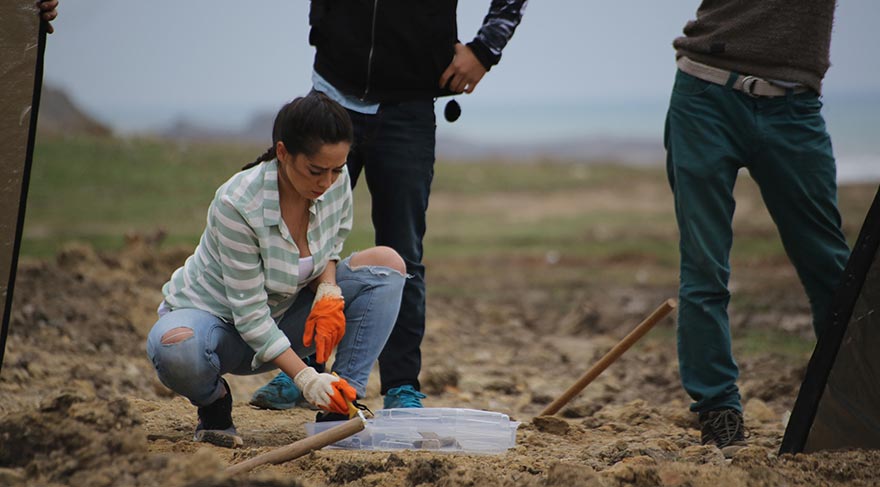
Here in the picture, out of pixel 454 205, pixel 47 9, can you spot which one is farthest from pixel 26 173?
pixel 454 205

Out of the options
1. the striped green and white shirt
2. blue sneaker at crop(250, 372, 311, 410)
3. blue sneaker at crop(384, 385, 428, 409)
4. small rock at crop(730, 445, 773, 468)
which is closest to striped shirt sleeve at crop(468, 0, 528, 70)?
the striped green and white shirt

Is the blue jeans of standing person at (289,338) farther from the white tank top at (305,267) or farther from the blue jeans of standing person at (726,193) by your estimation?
the blue jeans of standing person at (726,193)

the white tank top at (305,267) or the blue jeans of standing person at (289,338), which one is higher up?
the white tank top at (305,267)

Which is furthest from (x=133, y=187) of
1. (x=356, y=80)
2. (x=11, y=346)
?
(x=356, y=80)

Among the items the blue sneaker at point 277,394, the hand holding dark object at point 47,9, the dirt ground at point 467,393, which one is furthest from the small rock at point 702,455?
the hand holding dark object at point 47,9

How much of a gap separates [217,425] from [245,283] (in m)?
0.55

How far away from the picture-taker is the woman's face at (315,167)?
3.30 m

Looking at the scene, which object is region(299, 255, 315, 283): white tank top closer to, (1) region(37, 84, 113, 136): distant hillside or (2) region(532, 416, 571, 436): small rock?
(2) region(532, 416, 571, 436): small rock

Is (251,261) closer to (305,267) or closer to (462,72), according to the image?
(305,267)

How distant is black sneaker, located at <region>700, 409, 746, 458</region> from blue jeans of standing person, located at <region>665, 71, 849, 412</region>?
3 cm

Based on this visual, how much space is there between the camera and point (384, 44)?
155 inches

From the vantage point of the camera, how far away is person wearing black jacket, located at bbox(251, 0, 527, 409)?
3.94 m

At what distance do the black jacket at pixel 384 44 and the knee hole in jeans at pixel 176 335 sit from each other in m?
1.10

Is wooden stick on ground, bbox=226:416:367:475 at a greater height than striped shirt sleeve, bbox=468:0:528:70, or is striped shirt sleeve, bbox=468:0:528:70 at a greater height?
striped shirt sleeve, bbox=468:0:528:70
